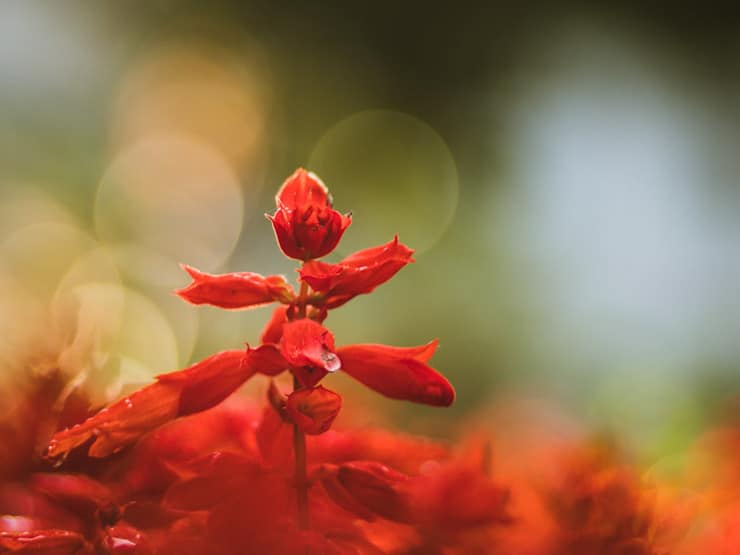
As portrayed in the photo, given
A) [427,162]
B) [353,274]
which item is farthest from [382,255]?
[427,162]

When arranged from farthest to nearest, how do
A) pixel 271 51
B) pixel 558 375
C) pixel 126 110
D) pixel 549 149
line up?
1. pixel 549 149
2. pixel 271 51
3. pixel 126 110
4. pixel 558 375

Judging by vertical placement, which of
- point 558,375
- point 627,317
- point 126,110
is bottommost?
point 558,375

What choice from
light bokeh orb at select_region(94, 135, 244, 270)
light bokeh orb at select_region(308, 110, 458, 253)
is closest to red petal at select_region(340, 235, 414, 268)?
light bokeh orb at select_region(94, 135, 244, 270)

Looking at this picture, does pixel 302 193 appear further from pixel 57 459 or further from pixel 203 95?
pixel 203 95

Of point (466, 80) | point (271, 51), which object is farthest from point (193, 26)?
point (466, 80)

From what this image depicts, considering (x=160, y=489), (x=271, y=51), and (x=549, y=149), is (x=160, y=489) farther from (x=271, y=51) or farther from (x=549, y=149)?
(x=549, y=149)

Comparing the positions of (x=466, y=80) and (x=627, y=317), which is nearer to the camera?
(x=627, y=317)
